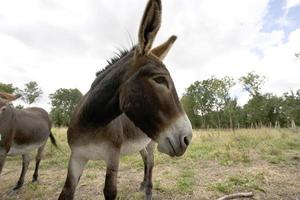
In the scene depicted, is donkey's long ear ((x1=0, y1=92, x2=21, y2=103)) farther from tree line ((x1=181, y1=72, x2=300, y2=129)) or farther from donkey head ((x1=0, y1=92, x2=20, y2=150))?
tree line ((x1=181, y1=72, x2=300, y2=129))

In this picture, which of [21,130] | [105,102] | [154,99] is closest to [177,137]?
[154,99]

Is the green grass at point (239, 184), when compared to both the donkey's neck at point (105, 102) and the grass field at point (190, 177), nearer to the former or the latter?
the grass field at point (190, 177)

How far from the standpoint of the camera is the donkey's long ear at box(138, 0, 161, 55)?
2008 mm

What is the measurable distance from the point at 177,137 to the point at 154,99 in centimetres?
36

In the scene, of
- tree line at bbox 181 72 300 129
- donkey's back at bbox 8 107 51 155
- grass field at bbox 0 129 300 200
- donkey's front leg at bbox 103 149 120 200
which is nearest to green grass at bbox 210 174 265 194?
grass field at bbox 0 129 300 200

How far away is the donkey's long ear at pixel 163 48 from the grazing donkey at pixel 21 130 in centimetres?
309

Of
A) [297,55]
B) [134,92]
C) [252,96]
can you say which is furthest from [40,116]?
[252,96]

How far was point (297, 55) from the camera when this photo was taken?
22.8 metres

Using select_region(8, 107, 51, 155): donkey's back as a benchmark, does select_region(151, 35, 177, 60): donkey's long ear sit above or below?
above

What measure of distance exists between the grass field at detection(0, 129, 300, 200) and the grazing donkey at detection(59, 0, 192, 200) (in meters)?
2.30

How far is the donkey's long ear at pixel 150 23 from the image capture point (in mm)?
2008

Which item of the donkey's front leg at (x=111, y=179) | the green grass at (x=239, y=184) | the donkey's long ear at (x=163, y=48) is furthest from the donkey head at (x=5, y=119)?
the green grass at (x=239, y=184)

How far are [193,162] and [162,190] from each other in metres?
2.41

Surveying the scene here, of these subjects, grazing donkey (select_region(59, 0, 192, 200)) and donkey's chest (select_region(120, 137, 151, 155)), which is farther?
donkey's chest (select_region(120, 137, 151, 155))
